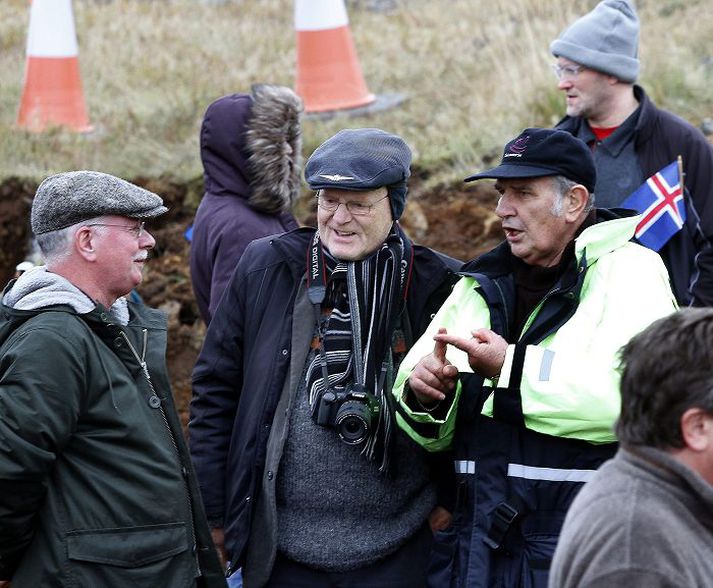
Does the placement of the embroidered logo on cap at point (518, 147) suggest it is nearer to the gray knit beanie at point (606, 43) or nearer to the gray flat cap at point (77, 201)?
the gray flat cap at point (77, 201)

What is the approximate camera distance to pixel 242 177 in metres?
4.69

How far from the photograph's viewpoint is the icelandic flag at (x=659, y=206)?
437cm

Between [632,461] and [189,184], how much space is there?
5854 millimetres

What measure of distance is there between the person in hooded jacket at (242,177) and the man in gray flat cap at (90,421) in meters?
1.09

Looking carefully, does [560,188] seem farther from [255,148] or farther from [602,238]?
[255,148]

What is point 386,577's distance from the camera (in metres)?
3.46

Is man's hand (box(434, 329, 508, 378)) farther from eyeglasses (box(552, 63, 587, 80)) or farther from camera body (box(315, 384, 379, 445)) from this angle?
eyeglasses (box(552, 63, 587, 80))

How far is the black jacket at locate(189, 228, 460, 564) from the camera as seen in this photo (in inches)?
137

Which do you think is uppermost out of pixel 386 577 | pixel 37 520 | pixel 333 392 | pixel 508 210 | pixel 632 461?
pixel 508 210

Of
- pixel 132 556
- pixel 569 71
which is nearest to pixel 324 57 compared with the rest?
pixel 569 71

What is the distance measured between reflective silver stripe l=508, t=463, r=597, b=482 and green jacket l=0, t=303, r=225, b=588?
958mm

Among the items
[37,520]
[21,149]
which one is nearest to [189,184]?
[21,149]

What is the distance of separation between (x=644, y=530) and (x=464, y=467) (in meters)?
1.10

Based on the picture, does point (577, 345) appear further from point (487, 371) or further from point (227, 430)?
point (227, 430)
